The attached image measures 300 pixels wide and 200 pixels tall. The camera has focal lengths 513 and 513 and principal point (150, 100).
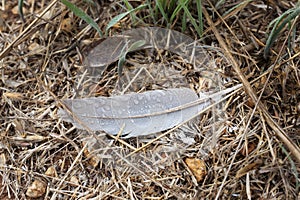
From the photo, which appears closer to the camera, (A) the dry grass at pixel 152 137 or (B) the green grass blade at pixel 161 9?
(A) the dry grass at pixel 152 137

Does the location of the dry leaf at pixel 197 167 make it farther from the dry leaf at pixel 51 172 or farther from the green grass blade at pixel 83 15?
the green grass blade at pixel 83 15

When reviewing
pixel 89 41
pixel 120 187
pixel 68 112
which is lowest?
pixel 120 187

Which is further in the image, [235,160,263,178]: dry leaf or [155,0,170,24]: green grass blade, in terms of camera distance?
[155,0,170,24]: green grass blade

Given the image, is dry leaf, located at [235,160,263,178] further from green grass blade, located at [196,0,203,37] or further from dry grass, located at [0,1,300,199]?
green grass blade, located at [196,0,203,37]

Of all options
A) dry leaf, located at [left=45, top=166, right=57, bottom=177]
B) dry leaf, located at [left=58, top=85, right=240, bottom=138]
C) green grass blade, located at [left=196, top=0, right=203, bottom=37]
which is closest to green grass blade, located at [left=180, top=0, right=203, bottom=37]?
green grass blade, located at [left=196, top=0, right=203, bottom=37]

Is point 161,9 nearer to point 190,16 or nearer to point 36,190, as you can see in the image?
Answer: point 190,16

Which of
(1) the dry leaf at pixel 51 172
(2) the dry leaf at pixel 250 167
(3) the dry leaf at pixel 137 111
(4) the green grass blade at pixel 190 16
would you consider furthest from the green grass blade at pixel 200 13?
(1) the dry leaf at pixel 51 172

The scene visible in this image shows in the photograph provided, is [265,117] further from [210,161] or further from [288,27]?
[288,27]

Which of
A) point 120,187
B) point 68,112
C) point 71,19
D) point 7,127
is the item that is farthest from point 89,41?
point 120,187
